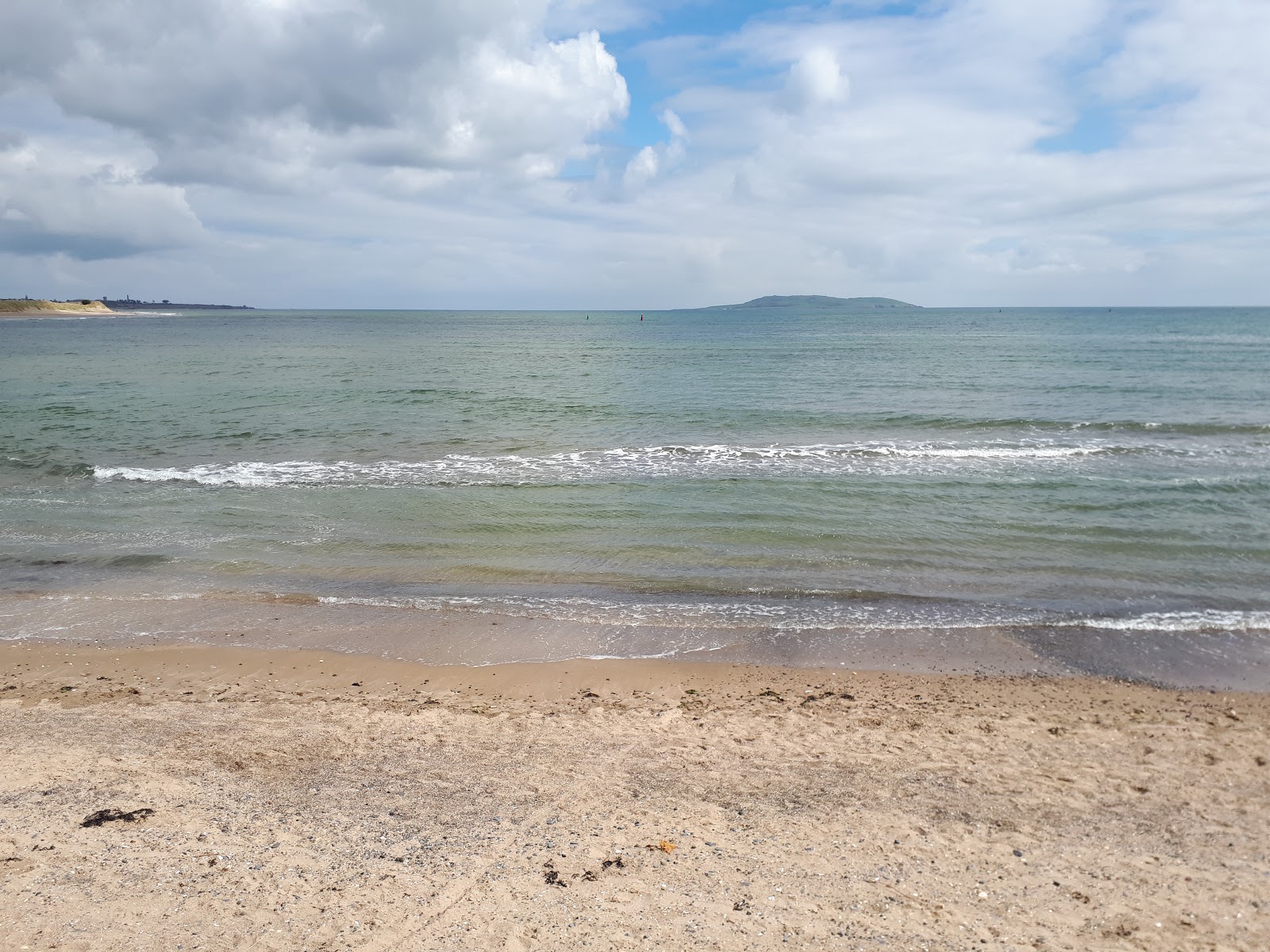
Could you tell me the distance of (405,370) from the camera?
170 ft

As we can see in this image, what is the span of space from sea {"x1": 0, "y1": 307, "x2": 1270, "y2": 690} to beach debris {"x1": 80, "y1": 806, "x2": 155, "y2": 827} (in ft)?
13.8

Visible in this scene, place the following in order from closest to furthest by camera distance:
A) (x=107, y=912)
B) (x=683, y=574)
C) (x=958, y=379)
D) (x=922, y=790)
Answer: (x=107, y=912)
(x=922, y=790)
(x=683, y=574)
(x=958, y=379)

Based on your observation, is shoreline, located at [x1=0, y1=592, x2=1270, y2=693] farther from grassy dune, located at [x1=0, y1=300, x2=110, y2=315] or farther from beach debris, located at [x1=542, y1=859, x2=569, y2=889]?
grassy dune, located at [x1=0, y1=300, x2=110, y2=315]

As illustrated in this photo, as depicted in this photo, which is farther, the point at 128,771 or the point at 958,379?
the point at 958,379

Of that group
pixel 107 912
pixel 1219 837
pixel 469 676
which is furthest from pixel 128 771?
pixel 1219 837

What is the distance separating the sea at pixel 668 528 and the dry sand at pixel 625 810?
4.26 feet

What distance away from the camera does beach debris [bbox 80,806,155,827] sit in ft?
20.2

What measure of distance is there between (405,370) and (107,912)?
161 ft

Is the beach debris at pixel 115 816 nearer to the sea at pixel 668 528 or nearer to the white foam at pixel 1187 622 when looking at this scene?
the sea at pixel 668 528

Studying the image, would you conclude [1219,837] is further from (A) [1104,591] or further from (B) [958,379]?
(B) [958,379]

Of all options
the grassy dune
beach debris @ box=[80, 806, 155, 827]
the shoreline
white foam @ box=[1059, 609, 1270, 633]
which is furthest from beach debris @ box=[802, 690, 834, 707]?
the grassy dune

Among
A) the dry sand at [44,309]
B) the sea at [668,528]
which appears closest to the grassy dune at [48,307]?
the dry sand at [44,309]

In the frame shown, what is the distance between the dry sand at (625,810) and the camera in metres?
5.18

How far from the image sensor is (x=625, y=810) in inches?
260
